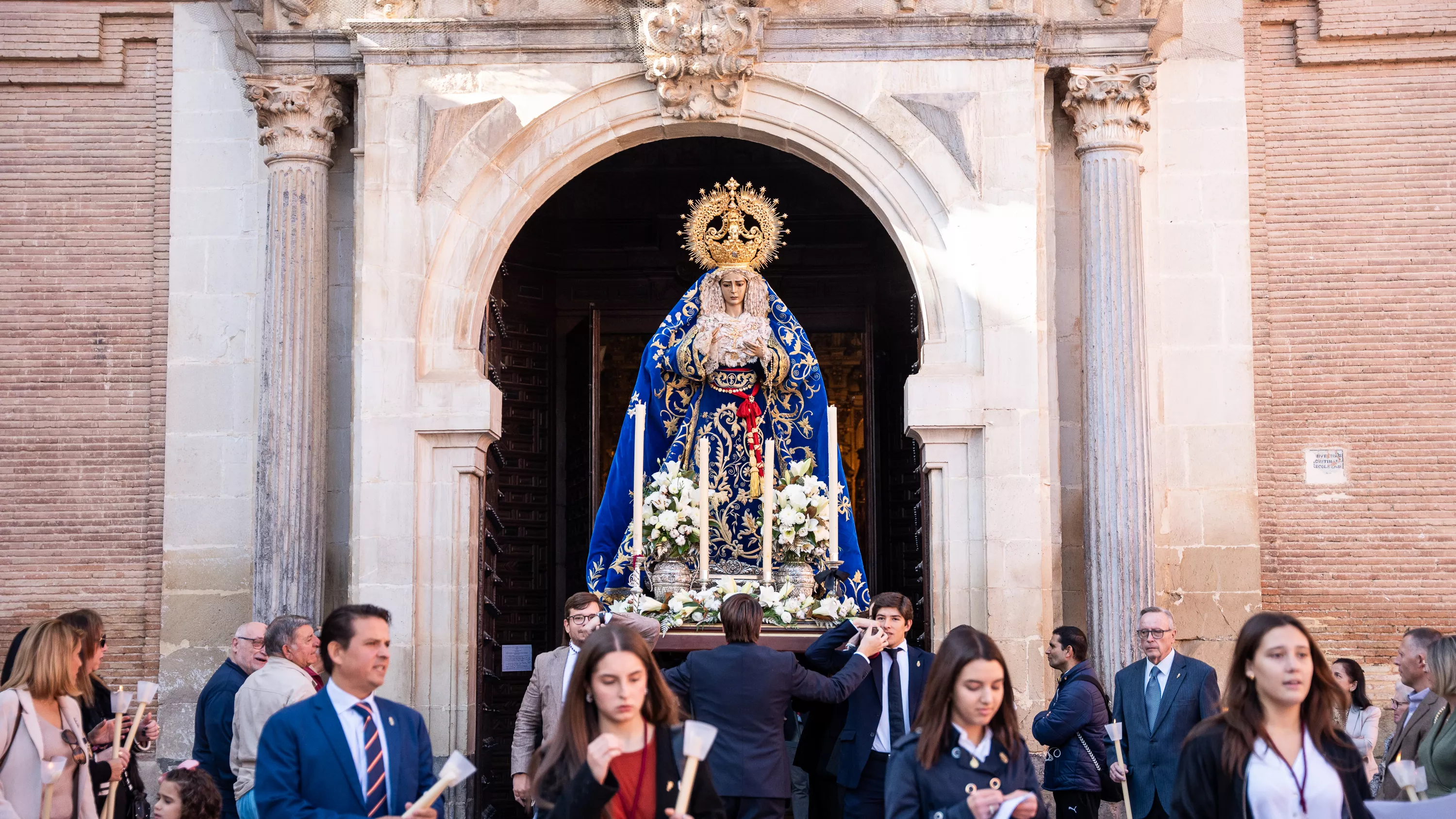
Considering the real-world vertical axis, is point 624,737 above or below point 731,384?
below

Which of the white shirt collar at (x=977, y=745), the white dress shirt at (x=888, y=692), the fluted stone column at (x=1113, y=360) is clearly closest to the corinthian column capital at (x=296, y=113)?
the fluted stone column at (x=1113, y=360)

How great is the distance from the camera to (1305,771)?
4.57 m

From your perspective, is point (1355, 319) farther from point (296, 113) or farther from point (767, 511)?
point (296, 113)

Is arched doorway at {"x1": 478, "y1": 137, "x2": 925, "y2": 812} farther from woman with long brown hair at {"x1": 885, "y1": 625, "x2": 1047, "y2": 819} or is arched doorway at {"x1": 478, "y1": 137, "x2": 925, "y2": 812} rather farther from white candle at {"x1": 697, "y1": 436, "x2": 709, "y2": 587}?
woman with long brown hair at {"x1": 885, "y1": 625, "x2": 1047, "y2": 819}

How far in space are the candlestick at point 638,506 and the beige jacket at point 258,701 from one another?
3.10m

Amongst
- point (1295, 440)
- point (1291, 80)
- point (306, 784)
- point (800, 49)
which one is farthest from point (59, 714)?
point (1291, 80)

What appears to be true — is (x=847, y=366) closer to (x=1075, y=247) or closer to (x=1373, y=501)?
(x=1075, y=247)

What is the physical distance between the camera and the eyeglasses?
6.12 metres

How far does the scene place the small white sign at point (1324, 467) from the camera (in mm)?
10367

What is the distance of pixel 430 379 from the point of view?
9812mm

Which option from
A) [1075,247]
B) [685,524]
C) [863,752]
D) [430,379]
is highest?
[1075,247]

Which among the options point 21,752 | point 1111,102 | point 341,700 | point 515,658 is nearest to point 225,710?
point 21,752

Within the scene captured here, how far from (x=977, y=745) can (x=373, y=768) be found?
5.67ft

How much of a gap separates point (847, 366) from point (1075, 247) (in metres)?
3.57
